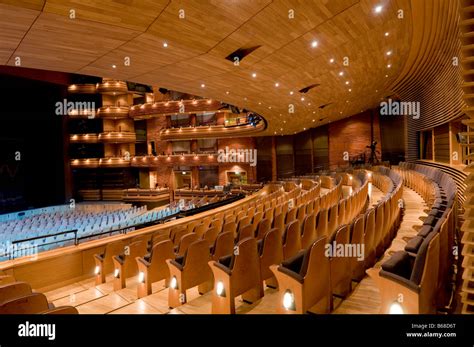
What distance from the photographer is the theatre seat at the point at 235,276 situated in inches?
93.1

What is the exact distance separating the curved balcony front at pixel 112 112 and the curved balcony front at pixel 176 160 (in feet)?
9.39

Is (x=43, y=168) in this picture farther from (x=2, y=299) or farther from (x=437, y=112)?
(x=437, y=112)

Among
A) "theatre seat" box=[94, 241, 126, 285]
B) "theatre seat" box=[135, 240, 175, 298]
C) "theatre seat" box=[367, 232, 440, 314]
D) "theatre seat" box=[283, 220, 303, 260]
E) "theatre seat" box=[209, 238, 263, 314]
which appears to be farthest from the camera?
"theatre seat" box=[94, 241, 126, 285]

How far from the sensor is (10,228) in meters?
10.4

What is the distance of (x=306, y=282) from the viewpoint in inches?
80.0

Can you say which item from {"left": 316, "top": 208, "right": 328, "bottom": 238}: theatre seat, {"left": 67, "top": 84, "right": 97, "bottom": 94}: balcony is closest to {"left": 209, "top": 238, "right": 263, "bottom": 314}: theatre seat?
{"left": 316, "top": 208, "right": 328, "bottom": 238}: theatre seat

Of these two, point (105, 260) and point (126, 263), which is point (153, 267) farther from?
point (105, 260)

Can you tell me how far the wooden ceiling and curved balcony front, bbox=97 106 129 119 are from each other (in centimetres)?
1395

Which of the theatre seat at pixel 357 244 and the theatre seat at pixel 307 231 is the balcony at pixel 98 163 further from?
the theatre seat at pixel 357 244

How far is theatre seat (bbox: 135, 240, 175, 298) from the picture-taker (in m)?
3.31

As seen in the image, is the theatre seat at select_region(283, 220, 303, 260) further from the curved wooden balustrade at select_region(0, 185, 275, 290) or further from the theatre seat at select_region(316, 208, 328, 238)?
the curved wooden balustrade at select_region(0, 185, 275, 290)

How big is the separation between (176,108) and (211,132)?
2.89 meters

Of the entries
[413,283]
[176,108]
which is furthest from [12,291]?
[176,108]
